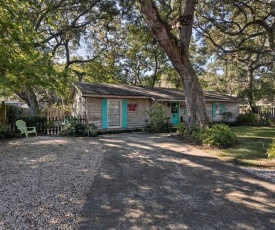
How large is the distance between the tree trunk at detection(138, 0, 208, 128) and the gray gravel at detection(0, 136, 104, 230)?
495cm

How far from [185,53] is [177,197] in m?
7.37

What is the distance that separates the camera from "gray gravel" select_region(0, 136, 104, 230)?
9.55 feet

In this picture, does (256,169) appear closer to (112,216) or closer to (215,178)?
(215,178)

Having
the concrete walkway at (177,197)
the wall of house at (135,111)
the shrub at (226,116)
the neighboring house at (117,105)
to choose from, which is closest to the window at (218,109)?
the wall of house at (135,111)

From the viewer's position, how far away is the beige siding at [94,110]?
42.2 feet

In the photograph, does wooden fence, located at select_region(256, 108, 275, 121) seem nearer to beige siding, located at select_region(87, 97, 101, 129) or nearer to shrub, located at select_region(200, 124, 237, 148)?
shrub, located at select_region(200, 124, 237, 148)

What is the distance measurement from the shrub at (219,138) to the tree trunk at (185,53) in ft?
3.51

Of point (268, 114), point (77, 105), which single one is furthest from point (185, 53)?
point (268, 114)

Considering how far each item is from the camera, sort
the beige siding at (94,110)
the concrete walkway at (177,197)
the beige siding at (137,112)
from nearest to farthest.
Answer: the concrete walkway at (177,197)
the beige siding at (94,110)
the beige siding at (137,112)

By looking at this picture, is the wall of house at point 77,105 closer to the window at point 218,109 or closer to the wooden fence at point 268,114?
the window at point 218,109

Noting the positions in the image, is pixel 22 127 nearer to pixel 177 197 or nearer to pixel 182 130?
pixel 182 130

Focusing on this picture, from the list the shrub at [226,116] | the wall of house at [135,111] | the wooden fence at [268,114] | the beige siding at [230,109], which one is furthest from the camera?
the beige siding at [230,109]

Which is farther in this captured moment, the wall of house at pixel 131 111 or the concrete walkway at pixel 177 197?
the wall of house at pixel 131 111

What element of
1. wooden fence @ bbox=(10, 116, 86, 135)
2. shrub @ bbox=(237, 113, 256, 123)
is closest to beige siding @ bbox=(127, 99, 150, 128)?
wooden fence @ bbox=(10, 116, 86, 135)
